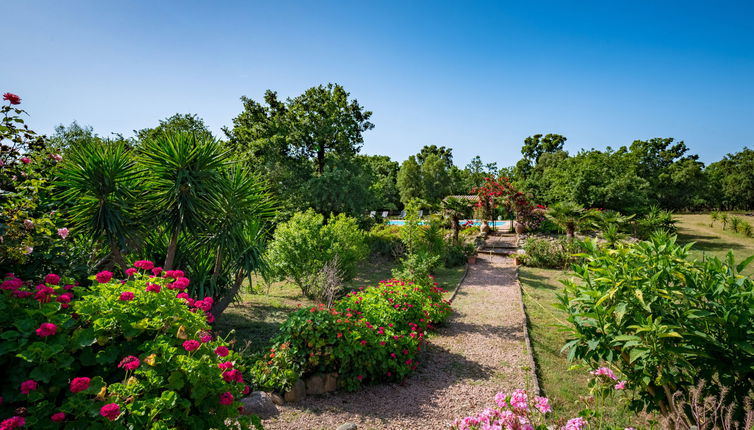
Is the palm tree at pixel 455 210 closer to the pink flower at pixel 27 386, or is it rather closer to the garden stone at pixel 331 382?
the garden stone at pixel 331 382

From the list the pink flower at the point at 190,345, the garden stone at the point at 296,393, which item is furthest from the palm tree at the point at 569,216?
the pink flower at the point at 190,345

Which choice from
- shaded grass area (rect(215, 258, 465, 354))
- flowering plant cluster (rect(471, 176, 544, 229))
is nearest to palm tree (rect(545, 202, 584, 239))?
flowering plant cluster (rect(471, 176, 544, 229))

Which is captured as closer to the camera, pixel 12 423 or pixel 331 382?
pixel 12 423

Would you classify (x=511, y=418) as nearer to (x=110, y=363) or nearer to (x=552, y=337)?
(x=110, y=363)

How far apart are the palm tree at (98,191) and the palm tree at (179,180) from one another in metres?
0.33

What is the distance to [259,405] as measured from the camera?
12.3 ft

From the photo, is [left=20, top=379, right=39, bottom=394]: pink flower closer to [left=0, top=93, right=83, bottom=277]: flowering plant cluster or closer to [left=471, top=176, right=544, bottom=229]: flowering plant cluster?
[left=0, top=93, right=83, bottom=277]: flowering plant cluster

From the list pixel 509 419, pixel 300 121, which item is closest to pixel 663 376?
pixel 509 419

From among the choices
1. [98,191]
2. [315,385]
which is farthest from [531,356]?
[98,191]

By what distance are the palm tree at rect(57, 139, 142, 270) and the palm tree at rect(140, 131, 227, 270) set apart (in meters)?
0.33

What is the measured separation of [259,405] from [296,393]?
54 centimetres

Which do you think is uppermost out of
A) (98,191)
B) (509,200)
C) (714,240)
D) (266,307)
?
(509,200)

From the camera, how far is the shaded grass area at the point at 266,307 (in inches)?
243

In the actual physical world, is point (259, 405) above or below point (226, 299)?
below
